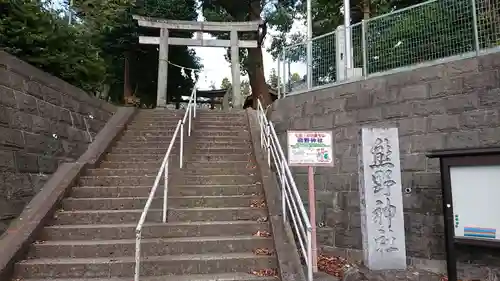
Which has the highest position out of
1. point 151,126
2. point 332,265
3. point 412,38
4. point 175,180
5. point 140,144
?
point 412,38

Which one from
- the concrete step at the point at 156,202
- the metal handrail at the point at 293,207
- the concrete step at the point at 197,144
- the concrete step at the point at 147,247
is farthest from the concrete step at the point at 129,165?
the concrete step at the point at 147,247

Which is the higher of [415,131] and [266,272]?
[415,131]

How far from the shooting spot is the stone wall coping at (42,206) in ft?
13.8

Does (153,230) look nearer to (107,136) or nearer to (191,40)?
(107,136)

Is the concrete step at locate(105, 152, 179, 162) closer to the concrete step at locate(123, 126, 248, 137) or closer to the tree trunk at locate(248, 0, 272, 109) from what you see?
the concrete step at locate(123, 126, 248, 137)

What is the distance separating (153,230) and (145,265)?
683 millimetres

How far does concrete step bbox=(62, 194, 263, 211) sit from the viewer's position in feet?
18.0

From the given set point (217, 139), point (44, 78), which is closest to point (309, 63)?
point (217, 139)

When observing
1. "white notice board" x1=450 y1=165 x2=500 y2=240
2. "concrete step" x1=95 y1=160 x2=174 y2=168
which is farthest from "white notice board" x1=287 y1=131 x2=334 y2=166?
"concrete step" x1=95 y1=160 x2=174 y2=168

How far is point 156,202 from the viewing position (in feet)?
18.5

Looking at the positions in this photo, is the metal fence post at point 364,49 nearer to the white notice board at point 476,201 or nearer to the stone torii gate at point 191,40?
the white notice board at point 476,201

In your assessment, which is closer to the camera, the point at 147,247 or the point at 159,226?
the point at 147,247

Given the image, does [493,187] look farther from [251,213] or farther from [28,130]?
[28,130]

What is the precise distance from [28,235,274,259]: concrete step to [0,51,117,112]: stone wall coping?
2.36 meters
